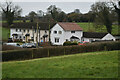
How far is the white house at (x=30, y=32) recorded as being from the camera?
63.2 metres

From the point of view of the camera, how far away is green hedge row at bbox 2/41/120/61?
24253mm

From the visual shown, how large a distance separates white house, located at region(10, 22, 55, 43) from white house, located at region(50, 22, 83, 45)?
236cm

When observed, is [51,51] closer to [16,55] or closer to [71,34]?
[16,55]

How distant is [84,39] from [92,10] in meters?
24.3

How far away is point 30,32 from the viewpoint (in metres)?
67.1

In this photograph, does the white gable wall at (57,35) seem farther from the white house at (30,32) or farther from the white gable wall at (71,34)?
the white house at (30,32)

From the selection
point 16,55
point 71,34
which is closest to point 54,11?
point 71,34

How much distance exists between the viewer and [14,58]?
24.6 metres

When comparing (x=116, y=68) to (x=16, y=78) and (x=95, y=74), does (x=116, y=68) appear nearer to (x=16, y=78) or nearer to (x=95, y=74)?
(x=95, y=74)

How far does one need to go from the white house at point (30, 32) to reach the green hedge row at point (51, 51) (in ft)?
94.8

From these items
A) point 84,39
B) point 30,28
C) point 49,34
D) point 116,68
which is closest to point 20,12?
point 30,28

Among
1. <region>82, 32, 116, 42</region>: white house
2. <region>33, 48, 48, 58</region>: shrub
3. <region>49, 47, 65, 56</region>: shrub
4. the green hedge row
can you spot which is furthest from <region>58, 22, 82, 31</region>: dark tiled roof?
<region>33, 48, 48, 58</region>: shrub

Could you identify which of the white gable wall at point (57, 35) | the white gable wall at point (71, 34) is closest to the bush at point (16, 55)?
the white gable wall at point (57, 35)

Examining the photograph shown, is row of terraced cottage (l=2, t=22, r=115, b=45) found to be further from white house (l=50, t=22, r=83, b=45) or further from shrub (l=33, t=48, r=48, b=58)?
shrub (l=33, t=48, r=48, b=58)
